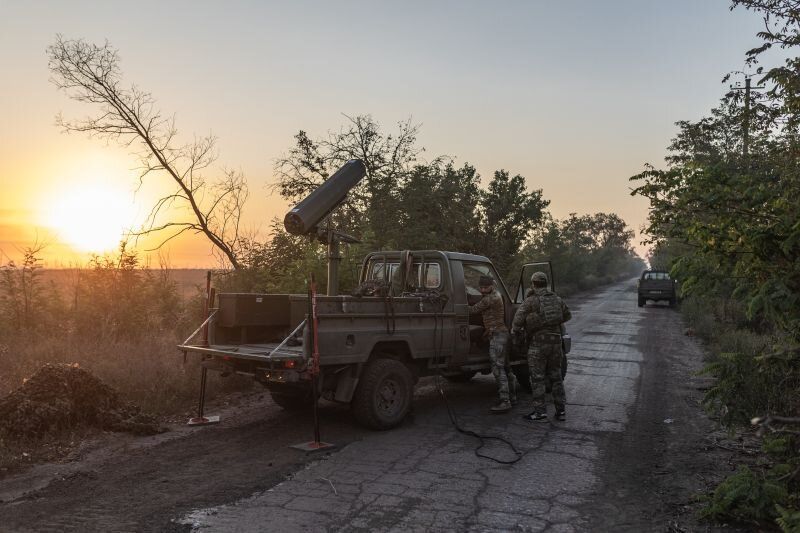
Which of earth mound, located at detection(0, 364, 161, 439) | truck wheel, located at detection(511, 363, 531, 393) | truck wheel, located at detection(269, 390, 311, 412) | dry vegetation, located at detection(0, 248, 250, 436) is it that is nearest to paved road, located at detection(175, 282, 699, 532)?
truck wheel, located at detection(511, 363, 531, 393)

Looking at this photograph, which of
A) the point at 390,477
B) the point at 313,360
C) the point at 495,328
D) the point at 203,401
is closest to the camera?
the point at 390,477

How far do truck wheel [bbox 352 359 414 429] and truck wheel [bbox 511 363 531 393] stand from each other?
2514 mm

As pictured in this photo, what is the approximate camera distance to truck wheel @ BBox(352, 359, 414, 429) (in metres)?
6.35

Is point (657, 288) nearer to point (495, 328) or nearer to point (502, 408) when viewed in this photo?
point (495, 328)

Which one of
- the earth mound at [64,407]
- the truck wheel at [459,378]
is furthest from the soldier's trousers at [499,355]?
the earth mound at [64,407]

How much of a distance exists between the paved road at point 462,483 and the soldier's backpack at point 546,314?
3.94 ft

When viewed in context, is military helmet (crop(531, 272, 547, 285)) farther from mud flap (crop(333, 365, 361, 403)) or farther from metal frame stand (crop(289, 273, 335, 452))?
metal frame stand (crop(289, 273, 335, 452))

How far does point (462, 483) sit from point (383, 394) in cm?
194

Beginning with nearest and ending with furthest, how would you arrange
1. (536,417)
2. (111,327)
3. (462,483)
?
1. (462,483)
2. (536,417)
3. (111,327)

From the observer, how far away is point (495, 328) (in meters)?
7.67

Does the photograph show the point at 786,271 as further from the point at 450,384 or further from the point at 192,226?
the point at 192,226

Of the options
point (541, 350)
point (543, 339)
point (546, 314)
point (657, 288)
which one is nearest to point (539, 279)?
point (546, 314)

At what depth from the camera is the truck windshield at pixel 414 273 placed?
7.71 metres

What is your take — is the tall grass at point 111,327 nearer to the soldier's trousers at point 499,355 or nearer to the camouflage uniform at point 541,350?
the soldier's trousers at point 499,355
